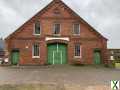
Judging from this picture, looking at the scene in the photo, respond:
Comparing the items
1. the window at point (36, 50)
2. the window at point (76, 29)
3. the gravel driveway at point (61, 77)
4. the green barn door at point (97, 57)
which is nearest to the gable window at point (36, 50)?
the window at point (36, 50)

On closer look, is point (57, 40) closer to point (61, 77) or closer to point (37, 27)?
point (37, 27)

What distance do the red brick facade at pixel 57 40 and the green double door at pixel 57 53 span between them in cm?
57

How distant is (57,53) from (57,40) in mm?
1744

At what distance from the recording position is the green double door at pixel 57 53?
4819 centimetres

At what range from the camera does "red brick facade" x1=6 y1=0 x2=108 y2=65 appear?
48469 mm

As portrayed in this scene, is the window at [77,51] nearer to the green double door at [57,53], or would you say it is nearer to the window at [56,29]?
the green double door at [57,53]

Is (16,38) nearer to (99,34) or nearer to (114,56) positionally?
(99,34)

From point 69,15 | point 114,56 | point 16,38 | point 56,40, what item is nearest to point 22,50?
point 16,38

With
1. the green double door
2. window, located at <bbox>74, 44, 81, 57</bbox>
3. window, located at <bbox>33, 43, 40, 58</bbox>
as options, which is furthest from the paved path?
window, located at <bbox>74, 44, 81, 57</bbox>

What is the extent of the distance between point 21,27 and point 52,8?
4.92 m

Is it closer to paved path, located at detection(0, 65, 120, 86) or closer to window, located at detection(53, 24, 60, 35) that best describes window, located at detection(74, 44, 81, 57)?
window, located at detection(53, 24, 60, 35)

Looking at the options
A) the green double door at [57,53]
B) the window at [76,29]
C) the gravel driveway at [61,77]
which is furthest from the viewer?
the window at [76,29]

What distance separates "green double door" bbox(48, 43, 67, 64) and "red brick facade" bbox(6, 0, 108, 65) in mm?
565

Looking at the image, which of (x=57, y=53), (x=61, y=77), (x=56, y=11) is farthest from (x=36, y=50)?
(x=61, y=77)
